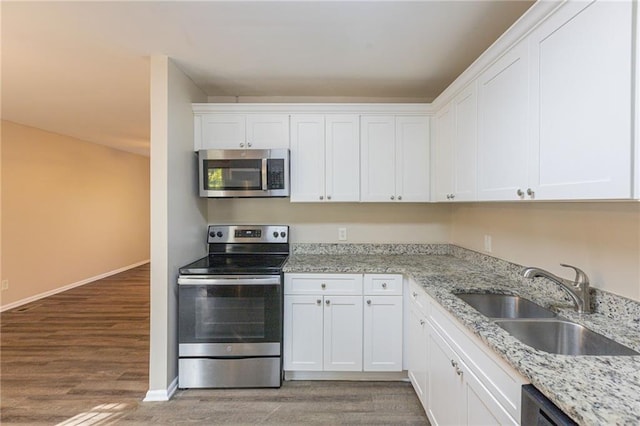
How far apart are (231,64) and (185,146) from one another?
0.74 m

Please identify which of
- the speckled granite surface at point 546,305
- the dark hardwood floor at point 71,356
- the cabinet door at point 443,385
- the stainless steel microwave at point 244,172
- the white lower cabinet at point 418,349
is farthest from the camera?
the stainless steel microwave at point 244,172

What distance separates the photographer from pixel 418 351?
2055mm

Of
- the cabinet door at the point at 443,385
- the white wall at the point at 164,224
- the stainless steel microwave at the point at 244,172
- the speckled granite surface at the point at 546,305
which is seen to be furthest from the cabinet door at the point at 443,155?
the white wall at the point at 164,224

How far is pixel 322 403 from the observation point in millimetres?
2154

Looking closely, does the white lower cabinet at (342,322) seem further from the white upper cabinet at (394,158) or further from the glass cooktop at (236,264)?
the white upper cabinet at (394,158)

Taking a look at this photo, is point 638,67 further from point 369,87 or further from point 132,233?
point 132,233

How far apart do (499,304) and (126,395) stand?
2617mm

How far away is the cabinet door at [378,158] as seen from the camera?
8.77 feet

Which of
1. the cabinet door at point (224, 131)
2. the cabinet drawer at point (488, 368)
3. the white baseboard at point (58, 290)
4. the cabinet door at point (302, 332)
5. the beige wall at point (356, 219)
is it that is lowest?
the white baseboard at point (58, 290)

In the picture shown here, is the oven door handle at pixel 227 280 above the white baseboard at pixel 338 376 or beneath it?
above

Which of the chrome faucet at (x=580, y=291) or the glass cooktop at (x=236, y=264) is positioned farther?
the glass cooktop at (x=236, y=264)

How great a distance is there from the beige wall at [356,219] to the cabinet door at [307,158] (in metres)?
0.32

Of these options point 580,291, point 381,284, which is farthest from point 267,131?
point 580,291

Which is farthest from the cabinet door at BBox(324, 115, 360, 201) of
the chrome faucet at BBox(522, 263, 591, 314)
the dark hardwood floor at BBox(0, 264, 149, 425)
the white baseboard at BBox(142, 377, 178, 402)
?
the dark hardwood floor at BBox(0, 264, 149, 425)
